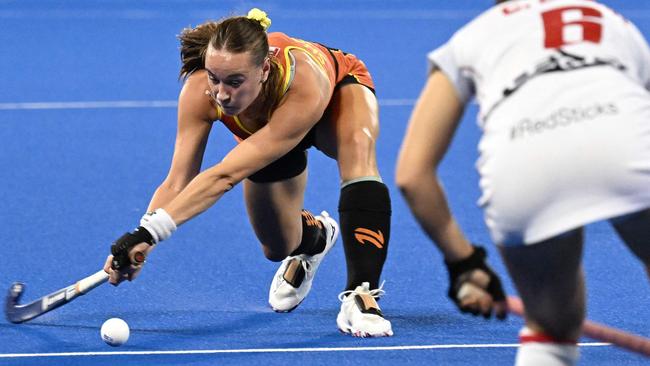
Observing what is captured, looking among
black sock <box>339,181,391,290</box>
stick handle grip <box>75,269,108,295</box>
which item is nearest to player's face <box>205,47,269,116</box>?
black sock <box>339,181,391,290</box>

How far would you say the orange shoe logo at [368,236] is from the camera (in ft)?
13.8

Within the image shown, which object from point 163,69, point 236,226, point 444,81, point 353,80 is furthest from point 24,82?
point 444,81

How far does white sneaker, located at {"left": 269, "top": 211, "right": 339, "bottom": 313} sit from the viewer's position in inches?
176

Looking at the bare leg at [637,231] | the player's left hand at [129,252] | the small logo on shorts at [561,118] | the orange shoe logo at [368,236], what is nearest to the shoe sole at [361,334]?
the orange shoe logo at [368,236]

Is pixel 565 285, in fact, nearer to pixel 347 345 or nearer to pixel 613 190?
pixel 613 190

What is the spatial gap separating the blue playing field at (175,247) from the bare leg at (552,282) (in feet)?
4.31

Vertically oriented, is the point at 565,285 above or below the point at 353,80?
below

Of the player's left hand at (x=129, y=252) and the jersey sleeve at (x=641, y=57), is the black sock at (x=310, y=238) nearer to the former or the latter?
the player's left hand at (x=129, y=252)

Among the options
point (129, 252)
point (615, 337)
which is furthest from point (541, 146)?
point (129, 252)

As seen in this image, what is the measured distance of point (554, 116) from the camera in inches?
94.2

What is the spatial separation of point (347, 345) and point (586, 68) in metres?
1.85

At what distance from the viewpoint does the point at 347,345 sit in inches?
159

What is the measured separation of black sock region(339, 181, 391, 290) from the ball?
0.78 m

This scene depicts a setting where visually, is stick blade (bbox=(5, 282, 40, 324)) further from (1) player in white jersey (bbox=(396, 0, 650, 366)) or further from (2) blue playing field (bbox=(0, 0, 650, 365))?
(1) player in white jersey (bbox=(396, 0, 650, 366))
